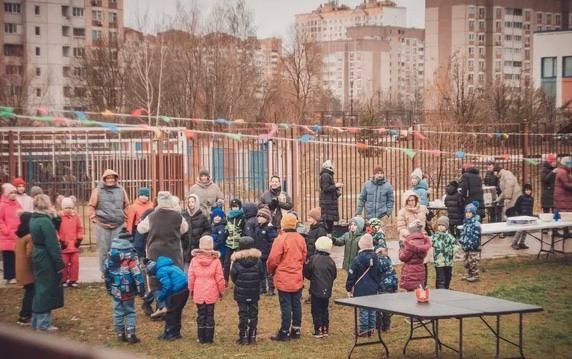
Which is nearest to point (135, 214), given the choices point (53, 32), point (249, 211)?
point (249, 211)

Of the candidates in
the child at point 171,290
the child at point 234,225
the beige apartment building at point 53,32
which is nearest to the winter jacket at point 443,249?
the child at point 234,225

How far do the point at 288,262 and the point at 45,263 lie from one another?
2.82 m

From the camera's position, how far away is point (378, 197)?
1466 centimetres

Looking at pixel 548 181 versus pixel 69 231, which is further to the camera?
pixel 548 181

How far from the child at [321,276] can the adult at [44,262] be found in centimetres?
292

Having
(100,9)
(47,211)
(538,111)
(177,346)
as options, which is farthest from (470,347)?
(100,9)

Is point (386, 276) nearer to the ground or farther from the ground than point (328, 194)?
nearer to the ground

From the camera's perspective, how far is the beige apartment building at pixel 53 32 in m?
61.6

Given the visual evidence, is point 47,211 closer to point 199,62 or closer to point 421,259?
point 421,259

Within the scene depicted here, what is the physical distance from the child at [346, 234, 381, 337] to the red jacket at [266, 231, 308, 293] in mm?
591

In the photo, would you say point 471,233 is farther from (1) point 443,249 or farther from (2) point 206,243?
(2) point 206,243

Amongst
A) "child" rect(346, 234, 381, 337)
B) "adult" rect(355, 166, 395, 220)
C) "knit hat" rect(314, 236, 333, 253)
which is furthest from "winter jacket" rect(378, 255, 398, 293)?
"adult" rect(355, 166, 395, 220)

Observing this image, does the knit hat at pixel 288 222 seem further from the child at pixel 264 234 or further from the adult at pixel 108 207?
the adult at pixel 108 207

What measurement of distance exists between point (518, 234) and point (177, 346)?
9.10 metres
